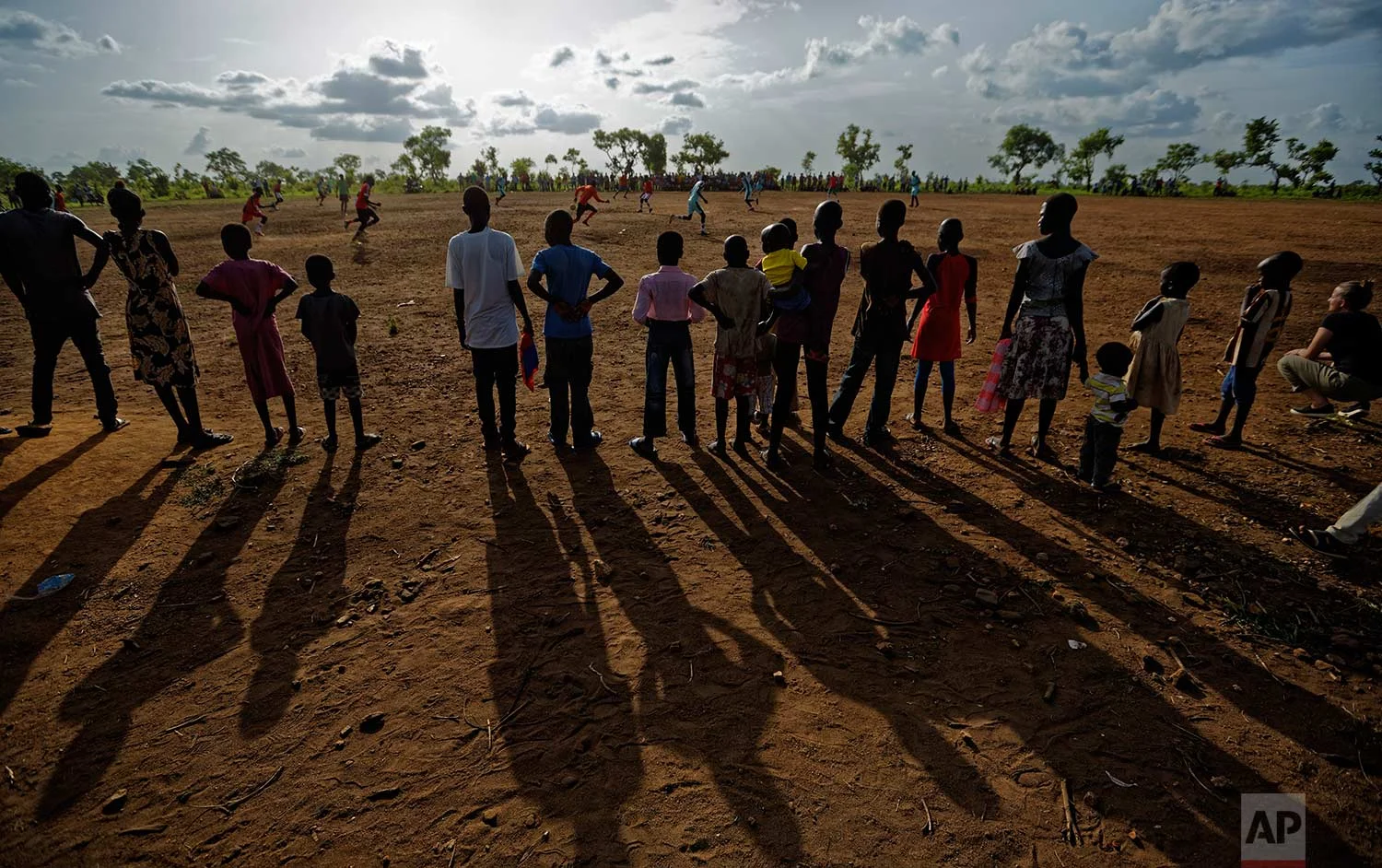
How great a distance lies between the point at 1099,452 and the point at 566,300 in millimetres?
4184

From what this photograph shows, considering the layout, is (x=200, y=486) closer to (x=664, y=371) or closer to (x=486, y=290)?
(x=486, y=290)

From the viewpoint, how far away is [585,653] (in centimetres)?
314

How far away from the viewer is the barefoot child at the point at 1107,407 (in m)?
4.36

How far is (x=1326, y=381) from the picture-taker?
509 centimetres

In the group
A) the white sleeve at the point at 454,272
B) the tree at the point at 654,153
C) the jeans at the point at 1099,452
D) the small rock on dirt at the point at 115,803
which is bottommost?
the small rock on dirt at the point at 115,803

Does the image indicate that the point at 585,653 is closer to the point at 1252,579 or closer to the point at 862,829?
the point at 862,829

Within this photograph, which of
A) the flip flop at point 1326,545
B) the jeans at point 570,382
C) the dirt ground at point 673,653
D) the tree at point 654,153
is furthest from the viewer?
the tree at point 654,153

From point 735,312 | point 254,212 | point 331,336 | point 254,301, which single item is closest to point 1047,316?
point 735,312

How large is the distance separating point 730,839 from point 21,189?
6646mm

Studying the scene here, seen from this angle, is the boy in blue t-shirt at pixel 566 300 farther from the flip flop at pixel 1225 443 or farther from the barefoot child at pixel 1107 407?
the flip flop at pixel 1225 443

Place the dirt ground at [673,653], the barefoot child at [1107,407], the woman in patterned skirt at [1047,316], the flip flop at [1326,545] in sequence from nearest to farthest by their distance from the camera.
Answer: the dirt ground at [673,653]
the flip flop at [1326,545]
the barefoot child at [1107,407]
the woman in patterned skirt at [1047,316]

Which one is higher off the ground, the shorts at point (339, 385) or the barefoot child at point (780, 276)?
the barefoot child at point (780, 276)

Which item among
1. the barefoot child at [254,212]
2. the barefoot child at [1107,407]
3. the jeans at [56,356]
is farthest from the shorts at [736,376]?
the barefoot child at [254,212]

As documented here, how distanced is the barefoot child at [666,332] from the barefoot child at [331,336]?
7.76 ft
